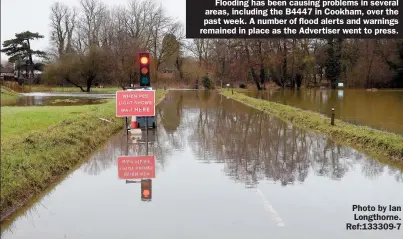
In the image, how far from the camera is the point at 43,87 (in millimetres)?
64938

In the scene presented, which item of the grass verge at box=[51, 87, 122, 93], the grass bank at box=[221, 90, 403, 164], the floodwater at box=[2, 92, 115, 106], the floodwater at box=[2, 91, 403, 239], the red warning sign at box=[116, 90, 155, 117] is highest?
the grass verge at box=[51, 87, 122, 93]

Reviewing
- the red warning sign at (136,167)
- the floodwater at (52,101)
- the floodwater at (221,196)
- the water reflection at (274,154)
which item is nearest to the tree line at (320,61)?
the floodwater at (52,101)

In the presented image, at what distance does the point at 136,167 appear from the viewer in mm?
12414

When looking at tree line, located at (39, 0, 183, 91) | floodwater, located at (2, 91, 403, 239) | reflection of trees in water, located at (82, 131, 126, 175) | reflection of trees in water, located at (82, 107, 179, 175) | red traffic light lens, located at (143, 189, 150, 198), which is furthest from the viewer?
tree line, located at (39, 0, 183, 91)

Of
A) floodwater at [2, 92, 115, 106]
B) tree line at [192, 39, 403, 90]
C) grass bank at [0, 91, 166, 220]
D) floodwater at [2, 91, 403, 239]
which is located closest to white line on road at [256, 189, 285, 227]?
floodwater at [2, 91, 403, 239]

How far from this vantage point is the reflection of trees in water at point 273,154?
37.9 ft

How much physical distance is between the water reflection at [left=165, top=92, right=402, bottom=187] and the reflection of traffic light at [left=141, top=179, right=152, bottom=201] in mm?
2072

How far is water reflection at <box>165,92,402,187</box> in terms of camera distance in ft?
37.7

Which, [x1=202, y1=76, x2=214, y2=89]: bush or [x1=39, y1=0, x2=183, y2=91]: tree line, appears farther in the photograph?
[x1=202, y1=76, x2=214, y2=89]: bush

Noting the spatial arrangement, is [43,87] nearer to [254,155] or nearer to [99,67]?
[99,67]

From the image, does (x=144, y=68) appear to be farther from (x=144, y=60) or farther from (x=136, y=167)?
(x=136, y=167)

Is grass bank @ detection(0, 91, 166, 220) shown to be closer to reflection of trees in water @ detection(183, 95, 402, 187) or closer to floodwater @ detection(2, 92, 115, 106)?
reflection of trees in water @ detection(183, 95, 402, 187)

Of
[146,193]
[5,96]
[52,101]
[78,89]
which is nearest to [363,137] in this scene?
[146,193]

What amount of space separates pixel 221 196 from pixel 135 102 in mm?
9256
